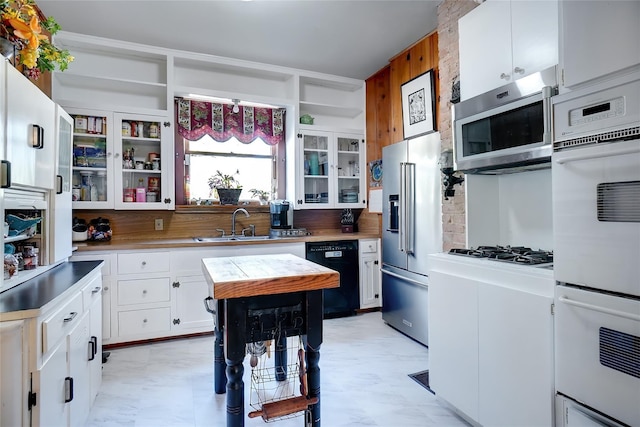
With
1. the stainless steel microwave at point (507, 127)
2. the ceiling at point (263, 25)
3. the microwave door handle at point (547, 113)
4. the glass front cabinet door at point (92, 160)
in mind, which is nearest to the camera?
the microwave door handle at point (547, 113)

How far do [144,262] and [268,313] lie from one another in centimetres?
182

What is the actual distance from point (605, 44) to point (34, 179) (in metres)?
2.56

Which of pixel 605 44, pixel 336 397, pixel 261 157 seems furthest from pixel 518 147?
pixel 261 157

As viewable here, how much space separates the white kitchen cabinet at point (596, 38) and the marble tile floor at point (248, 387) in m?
1.82

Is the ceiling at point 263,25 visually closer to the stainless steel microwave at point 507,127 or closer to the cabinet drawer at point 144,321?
the stainless steel microwave at point 507,127

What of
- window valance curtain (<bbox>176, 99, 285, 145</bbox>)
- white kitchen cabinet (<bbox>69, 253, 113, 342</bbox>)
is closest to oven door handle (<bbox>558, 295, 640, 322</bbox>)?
white kitchen cabinet (<bbox>69, 253, 113, 342</bbox>)

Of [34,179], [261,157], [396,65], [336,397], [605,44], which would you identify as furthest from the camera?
[261,157]

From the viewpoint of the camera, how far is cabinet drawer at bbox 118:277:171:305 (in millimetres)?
2953

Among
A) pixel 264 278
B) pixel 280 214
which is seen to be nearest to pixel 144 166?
pixel 280 214

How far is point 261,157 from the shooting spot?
411cm

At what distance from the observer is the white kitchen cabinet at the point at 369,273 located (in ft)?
12.7

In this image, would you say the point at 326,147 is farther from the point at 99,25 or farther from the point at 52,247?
the point at 52,247

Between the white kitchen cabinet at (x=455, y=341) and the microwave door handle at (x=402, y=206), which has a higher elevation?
the microwave door handle at (x=402, y=206)

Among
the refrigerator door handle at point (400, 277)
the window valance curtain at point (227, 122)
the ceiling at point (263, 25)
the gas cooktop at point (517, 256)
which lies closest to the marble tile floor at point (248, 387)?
the refrigerator door handle at point (400, 277)
